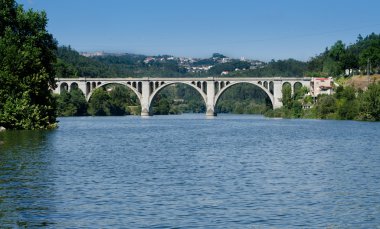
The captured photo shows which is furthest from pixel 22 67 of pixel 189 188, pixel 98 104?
pixel 98 104

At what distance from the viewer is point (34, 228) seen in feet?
57.8

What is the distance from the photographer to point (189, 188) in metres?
24.3

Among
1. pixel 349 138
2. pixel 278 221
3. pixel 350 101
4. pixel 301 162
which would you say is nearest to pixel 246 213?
pixel 278 221

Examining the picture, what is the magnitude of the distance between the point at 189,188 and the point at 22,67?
121 ft

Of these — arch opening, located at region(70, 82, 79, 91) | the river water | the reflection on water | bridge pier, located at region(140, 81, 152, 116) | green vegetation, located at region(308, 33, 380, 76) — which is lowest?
the river water

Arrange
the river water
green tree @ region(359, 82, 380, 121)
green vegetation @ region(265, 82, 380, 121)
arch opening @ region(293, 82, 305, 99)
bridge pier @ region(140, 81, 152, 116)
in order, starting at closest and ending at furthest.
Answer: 1. the river water
2. green tree @ region(359, 82, 380, 121)
3. green vegetation @ region(265, 82, 380, 121)
4. arch opening @ region(293, 82, 305, 99)
5. bridge pier @ region(140, 81, 152, 116)

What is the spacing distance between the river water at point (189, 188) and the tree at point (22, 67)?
17.5m

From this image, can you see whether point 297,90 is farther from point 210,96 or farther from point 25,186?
point 25,186

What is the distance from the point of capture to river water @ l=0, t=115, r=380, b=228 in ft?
61.3

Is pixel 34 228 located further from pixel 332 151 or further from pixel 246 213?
pixel 332 151

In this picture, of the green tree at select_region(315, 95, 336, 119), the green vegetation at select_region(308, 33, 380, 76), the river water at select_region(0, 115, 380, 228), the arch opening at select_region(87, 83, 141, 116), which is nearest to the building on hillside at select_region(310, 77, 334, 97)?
the green vegetation at select_region(308, 33, 380, 76)

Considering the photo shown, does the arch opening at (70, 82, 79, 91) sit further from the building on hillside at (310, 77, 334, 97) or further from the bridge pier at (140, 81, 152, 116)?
the building on hillside at (310, 77, 334, 97)

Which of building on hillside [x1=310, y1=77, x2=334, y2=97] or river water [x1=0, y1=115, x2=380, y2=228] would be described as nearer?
river water [x1=0, y1=115, x2=380, y2=228]

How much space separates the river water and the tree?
17541 millimetres
